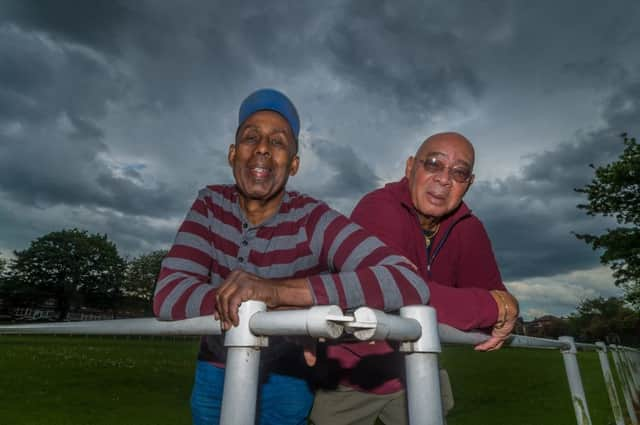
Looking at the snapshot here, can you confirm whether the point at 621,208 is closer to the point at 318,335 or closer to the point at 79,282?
the point at 318,335

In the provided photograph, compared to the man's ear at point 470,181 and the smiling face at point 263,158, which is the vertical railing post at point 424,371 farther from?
the man's ear at point 470,181

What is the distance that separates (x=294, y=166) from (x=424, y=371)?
1318mm

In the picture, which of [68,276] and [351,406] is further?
[68,276]

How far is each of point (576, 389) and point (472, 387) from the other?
51.6ft

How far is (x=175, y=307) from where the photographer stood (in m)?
1.23

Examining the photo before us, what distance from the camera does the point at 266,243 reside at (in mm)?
1701

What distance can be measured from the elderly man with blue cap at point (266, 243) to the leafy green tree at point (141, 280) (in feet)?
238

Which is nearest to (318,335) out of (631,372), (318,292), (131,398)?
(318,292)

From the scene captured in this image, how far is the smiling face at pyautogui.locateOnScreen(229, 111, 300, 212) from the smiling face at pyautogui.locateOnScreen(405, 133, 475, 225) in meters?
0.82

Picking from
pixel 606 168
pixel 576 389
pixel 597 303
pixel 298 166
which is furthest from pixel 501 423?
pixel 597 303

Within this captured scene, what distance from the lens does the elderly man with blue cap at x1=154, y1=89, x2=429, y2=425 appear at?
1.47 metres

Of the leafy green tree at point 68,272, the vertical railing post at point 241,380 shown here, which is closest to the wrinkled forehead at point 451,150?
the vertical railing post at point 241,380

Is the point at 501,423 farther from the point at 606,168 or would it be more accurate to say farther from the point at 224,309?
the point at 606,168

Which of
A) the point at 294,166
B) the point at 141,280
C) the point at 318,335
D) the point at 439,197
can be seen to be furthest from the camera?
the point at 141,280
